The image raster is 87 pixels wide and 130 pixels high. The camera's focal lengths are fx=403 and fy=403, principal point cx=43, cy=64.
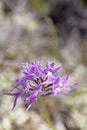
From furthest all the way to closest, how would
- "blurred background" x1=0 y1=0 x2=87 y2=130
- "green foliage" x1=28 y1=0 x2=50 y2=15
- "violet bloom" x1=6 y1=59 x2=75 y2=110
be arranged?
"green foliage" x1=28 y1=0 x2=50 y2=15 < "blurred background" x1=0 y1=0 x2=87 y2=130 < "violet bloom" x1=6 y1=59 x2=75 y2=110

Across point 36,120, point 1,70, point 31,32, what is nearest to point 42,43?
point 31,32

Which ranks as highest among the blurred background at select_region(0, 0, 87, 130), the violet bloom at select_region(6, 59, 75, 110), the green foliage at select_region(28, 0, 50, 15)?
the green foliage at select_region(28, 0, 50, 15)

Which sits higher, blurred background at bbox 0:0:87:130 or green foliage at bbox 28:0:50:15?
green foliage at bbox 28:0:50:15

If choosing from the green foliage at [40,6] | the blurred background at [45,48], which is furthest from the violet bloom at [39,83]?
the green foliage at [40,6]

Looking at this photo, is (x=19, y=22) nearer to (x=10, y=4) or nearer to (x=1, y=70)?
(x=10, y=4)

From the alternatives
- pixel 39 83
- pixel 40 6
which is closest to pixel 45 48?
pixel 40 6

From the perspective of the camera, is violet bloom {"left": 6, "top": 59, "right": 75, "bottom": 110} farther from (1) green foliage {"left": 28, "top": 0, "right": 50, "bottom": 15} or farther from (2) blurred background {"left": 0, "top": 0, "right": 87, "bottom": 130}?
(1) green foliage {"left": 28, "top": 0, "right": 50, "bottom": 15}

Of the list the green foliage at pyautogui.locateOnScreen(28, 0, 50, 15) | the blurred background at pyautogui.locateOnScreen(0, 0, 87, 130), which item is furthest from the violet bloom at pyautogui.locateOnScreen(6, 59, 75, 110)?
the green foliage at pyautogui.locateOnScreen(28, 0, 50, 15)

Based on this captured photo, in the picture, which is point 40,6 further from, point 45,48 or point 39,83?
point 39,83
